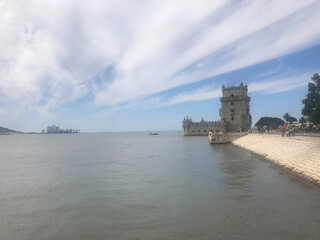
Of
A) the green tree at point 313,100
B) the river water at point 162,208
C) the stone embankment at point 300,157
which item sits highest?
the green tree at point 313,100

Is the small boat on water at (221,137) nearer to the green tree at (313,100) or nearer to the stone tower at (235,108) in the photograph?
the green tree at (313,100)

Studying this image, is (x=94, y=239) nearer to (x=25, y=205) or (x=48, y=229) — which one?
(x=48, y=229)

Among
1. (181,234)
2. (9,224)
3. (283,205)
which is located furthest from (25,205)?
(283,205)

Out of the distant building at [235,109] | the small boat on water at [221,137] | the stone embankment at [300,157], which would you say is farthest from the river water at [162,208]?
the distant building at [235,109]

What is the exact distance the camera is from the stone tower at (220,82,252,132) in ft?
302

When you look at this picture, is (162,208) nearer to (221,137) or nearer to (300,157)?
(300,157)

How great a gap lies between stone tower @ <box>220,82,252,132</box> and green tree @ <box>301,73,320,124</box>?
45451mm

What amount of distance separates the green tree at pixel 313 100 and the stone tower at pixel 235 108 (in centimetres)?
4545

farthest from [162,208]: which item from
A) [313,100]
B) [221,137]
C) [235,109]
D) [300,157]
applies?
[235,109]

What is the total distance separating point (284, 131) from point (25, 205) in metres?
36.1

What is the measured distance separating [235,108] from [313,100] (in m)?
47.9

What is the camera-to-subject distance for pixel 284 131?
1553 inches

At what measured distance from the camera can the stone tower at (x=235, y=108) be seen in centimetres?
9212

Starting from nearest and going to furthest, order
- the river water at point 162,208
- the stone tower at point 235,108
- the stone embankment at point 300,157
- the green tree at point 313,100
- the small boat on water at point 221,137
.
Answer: the river water at point 162,208, the stone embankment at point 300,157, the green tree at point 313,100, the small boat on water at point 221,137, the stone tower at point 235,108
